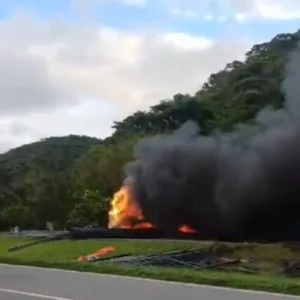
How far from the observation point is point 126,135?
63.4 metres

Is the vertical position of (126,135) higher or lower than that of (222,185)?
higher

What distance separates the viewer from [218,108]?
60.4 meters

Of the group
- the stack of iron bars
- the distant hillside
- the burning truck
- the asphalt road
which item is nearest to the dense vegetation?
the distant hillside

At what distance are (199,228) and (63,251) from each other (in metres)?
8.12

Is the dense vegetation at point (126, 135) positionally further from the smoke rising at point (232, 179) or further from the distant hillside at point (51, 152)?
the smoke rising at point (232, 179)

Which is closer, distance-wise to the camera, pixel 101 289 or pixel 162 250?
pixel 101 289

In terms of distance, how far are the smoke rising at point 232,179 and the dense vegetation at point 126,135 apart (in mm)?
12622

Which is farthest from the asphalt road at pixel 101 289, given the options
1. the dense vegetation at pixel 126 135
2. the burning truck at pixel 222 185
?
the dense vegetation at pixel 126 135

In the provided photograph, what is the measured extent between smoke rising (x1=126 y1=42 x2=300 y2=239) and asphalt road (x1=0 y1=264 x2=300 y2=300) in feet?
55.3

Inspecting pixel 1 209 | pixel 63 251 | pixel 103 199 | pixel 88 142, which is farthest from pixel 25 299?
pixel 88 142

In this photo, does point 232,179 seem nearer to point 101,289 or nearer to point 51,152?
point 101,289

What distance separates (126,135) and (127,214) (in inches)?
1178

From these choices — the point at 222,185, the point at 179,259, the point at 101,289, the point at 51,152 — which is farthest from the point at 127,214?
the point at 51,152

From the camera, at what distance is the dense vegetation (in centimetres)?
5131
